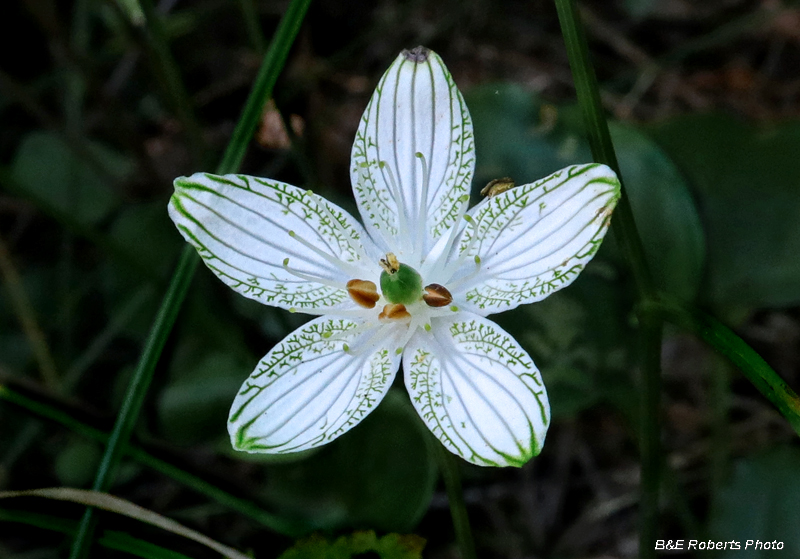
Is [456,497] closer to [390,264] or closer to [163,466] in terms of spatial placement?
[390,264]

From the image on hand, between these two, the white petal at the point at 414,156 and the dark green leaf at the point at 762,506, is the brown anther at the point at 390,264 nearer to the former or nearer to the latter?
the white petal at the point at 414,156

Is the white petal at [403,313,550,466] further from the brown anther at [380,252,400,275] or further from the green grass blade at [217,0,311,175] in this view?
the green grass blade at [217,0,311,175]

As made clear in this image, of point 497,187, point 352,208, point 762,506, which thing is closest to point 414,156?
point 497,187

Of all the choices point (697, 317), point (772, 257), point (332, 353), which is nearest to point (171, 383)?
point (332, 353)

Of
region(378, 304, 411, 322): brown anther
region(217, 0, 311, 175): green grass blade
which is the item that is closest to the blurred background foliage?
region(217, 0, 311, 175): green grass blade

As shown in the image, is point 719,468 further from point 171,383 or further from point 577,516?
point 171,383

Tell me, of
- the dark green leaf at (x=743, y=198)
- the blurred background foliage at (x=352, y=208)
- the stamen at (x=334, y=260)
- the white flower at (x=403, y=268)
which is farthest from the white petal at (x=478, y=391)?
the dark green leaf at (x=743, y=198)
